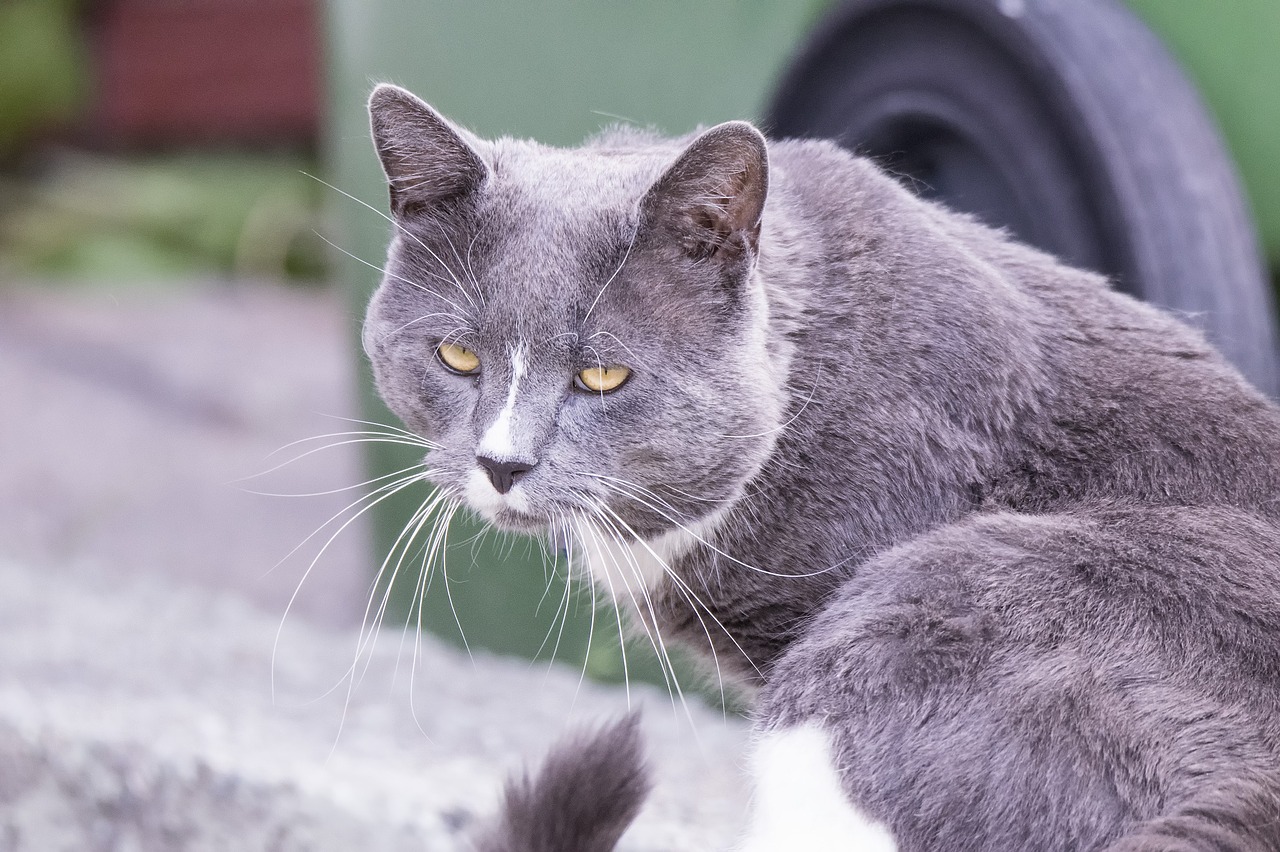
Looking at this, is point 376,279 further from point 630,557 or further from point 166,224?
point 166,224

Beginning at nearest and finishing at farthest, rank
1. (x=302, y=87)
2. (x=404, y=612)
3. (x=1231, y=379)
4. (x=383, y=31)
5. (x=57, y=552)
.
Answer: (x=1231, y=379), (x=383, y=31), (x=404, y=612), (x=57, y=552), (x=302, y=87)

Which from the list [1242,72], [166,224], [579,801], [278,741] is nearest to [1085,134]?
[1242,72]

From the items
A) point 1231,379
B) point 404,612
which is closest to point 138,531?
point 404,612

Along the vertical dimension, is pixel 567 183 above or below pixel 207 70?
above

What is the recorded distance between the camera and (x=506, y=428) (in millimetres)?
1458

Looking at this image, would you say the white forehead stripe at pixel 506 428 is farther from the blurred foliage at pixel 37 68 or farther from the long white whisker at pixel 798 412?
the blurred foliage at pixel 37 68

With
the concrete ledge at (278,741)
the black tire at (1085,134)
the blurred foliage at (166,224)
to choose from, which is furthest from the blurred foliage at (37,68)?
the black tire at (1085,134)

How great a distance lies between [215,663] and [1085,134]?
2310 millimetres

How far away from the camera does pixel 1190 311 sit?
80.0 inches

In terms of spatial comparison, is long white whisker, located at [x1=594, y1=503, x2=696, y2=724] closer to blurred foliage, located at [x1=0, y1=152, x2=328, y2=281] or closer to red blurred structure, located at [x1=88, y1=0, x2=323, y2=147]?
blurred foliage, located at [x1=0, y1=152, x2=328, y2=281]

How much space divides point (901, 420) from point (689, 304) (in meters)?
0.30

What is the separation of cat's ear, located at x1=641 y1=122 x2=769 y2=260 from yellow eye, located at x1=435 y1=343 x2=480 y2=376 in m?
0.27

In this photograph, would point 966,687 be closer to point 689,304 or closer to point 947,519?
point 947,519

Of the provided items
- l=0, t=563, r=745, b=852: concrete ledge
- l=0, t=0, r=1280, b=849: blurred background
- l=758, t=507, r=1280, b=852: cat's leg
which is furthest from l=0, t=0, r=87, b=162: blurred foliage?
l=758, t=507, r=1280, b=852: cat's leg
